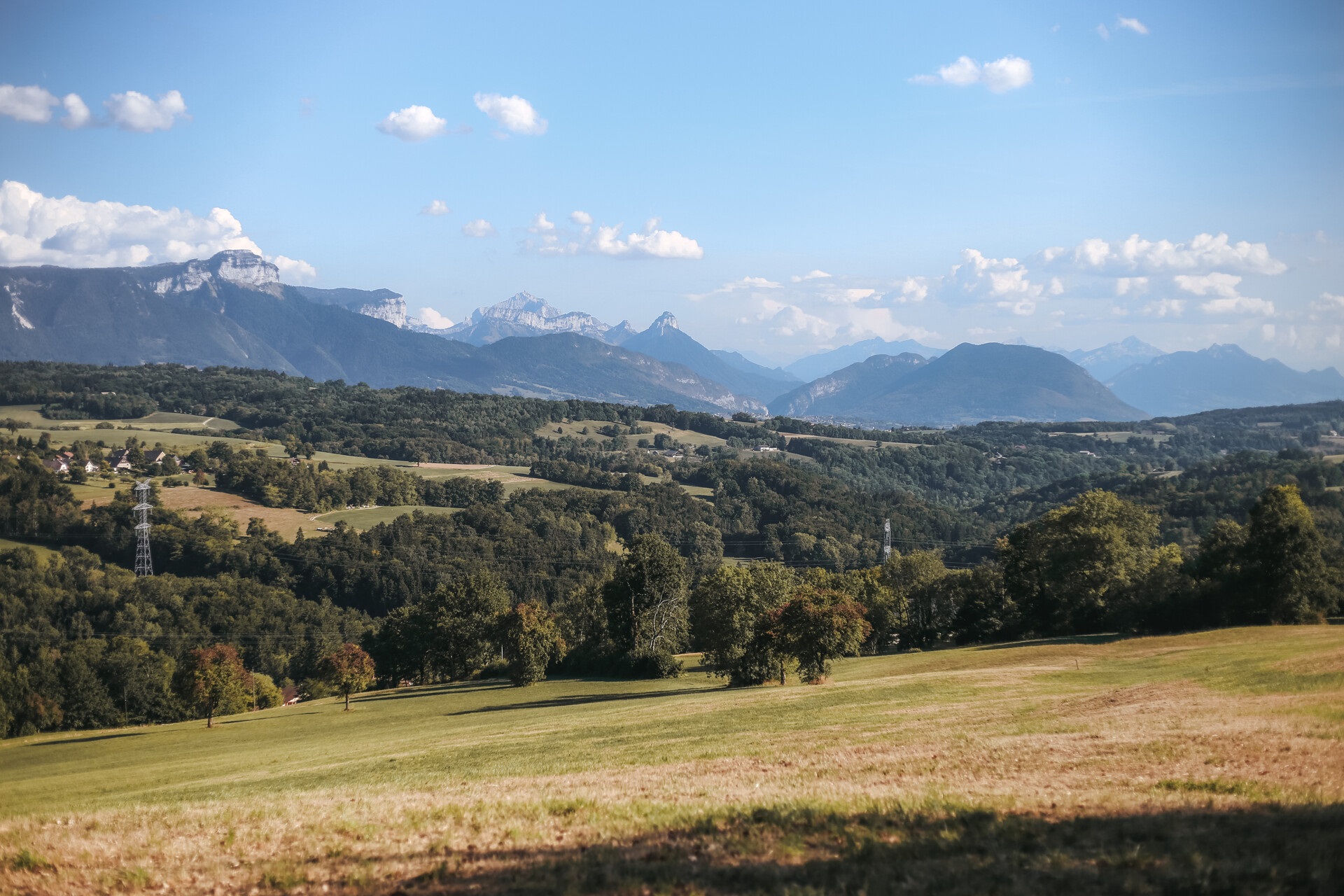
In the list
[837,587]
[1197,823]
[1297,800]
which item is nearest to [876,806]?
[1197,823]

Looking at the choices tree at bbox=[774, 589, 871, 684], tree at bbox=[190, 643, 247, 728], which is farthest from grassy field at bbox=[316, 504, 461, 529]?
tree at bbox=[774, 589, 871, 684]

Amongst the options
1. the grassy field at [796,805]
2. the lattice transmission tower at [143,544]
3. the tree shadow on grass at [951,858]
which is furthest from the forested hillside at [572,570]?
the tree shadow on grass at [951,858]

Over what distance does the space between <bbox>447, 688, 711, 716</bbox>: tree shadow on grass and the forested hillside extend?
14.6ft

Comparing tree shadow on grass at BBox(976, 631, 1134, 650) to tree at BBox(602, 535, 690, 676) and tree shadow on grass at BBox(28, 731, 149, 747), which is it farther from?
tree shadow on grass at BBox(28, 731, 149, 747)

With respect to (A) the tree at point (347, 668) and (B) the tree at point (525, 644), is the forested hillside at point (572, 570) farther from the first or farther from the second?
(A) the tree at point (347, 668)

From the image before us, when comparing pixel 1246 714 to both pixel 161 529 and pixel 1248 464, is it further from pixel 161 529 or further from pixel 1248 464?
pixel 1248 464

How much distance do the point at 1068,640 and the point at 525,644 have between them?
134 feet

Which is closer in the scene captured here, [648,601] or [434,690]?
[648,601]

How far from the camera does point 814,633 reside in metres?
46.7

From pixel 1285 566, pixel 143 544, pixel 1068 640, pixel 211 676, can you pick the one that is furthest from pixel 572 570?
pixel 1285 566

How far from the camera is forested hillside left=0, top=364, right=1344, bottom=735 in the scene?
59.0 meters

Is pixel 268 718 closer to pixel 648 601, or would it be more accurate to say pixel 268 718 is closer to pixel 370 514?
pixel 648 601

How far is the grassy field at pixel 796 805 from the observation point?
9852 mm

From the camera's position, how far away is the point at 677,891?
9.45 metres
